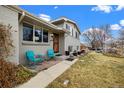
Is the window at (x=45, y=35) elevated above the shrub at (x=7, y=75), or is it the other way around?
the window at (x=45, y=35)

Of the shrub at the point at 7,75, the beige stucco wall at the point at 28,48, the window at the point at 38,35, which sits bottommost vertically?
the shrub at the point at 7,75

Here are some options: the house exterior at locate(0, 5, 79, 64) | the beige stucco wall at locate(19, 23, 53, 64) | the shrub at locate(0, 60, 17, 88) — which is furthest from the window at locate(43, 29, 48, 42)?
the shrub at locate(0, 60, 17, 88)

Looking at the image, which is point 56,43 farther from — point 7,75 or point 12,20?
point 7,75

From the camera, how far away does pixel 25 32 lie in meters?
9.12

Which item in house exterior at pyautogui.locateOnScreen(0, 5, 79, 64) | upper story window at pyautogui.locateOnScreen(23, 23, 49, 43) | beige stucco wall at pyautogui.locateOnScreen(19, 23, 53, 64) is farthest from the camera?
upper story window at pyautogui.locateOnScreen(23, 23, 49, 43)

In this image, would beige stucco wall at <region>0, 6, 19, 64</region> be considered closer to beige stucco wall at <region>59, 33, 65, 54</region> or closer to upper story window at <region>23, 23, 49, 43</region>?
upper story window at <region>23, 23, 49, 43</region>

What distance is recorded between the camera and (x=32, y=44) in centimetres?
977

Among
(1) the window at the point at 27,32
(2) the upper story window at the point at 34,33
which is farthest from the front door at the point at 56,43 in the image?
(1) the window at the point at 27,32

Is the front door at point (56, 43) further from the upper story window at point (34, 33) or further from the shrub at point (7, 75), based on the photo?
the shrub at point (7, 75)

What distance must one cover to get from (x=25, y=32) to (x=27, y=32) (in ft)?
0.69

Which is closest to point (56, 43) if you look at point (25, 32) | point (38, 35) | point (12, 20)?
point (38, 35)

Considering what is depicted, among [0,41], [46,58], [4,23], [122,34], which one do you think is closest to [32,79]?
[0,41]

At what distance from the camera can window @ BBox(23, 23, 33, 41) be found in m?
9.04

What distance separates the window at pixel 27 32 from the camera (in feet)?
29.7
